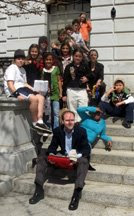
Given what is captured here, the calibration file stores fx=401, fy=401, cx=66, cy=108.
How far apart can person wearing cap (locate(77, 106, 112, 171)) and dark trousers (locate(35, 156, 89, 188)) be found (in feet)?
3.16

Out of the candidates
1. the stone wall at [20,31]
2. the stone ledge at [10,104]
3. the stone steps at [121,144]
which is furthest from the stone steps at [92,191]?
the stone wall at [20,31]

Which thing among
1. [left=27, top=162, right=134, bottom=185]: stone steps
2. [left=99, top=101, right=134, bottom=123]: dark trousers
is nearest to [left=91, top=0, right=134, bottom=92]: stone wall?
[left=99, top=101, right=134, bottom=123]: dark trousers

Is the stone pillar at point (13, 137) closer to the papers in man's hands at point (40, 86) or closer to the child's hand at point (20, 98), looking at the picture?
the child's hand at point (20, 98)

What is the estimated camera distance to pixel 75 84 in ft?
25.9

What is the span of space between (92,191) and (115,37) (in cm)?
781

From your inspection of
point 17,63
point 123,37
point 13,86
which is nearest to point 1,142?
point 13,86

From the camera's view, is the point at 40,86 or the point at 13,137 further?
the point at 40,86

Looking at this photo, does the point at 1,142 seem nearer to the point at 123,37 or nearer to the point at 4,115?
the point at 4,115

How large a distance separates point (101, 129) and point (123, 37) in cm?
631

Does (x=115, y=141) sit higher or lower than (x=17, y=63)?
lower

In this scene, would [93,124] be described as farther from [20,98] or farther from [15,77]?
[15,77]

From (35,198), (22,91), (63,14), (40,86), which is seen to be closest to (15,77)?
(22,91)

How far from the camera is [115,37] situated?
1286 cm

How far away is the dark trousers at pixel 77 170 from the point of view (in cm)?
587
